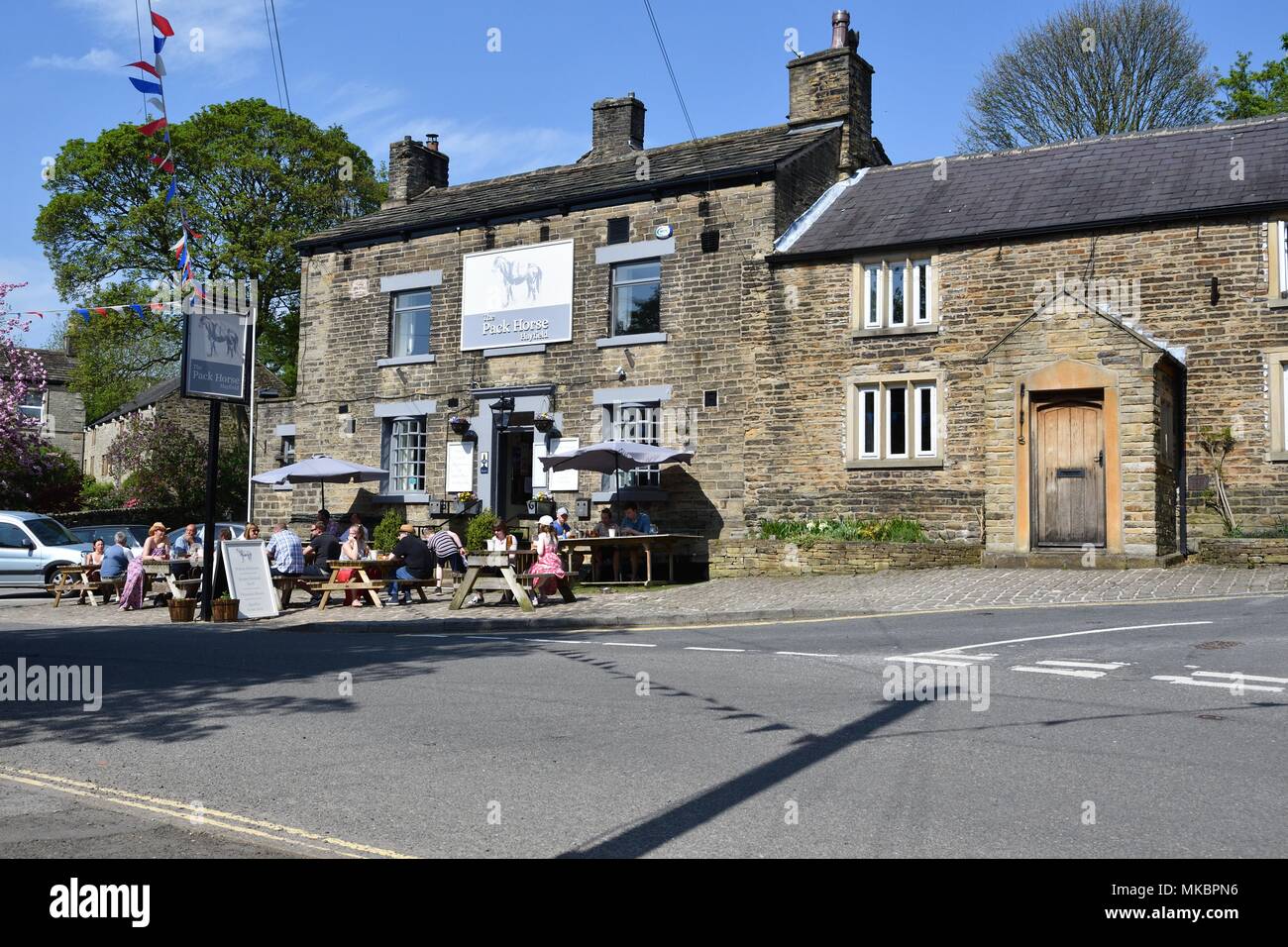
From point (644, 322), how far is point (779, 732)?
17.1 m

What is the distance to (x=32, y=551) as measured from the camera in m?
25.5

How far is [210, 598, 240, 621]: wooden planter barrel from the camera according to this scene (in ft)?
55.3

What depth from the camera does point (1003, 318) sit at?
68.8 ft

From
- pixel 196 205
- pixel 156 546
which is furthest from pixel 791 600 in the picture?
pixel 196 205

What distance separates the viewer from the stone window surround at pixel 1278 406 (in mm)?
18781

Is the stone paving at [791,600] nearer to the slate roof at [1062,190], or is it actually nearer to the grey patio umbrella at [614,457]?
the grey patio umbrella at [614,457]

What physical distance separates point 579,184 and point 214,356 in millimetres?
10922

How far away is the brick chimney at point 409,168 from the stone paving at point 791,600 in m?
13.9

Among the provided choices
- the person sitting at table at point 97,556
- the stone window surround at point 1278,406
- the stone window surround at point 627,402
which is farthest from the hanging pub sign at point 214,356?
the stone window surround at point 1278,406

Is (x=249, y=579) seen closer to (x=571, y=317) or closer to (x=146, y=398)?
(x=571, y=317)

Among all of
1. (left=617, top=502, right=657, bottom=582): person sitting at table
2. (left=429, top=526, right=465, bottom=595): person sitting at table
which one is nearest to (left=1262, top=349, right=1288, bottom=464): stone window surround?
(left=617, top=502, right=657, bottom=582): person sitting at table

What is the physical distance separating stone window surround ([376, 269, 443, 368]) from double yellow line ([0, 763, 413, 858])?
66.0ft
